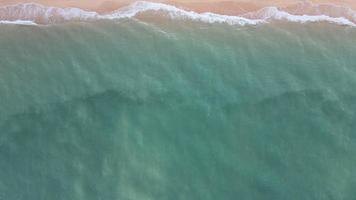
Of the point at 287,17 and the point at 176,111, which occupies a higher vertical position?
the point at 287,17

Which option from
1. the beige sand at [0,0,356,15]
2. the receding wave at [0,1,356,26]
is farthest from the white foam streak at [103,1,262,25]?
the beige sand at [0,0,356,15]

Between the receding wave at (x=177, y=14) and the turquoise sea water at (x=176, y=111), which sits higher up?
the receding wave at (x=177, y=14)

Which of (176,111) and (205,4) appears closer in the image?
(176,111)

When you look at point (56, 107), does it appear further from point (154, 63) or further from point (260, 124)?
point (260, 124)

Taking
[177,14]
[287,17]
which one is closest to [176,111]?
[177,14]

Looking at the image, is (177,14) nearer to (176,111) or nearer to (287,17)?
(176,111)

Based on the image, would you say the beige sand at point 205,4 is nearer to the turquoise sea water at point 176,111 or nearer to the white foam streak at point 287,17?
the white foam streak at point 287,17

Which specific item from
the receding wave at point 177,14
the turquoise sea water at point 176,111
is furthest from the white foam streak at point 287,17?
the turquoise sea water at point 176,111
